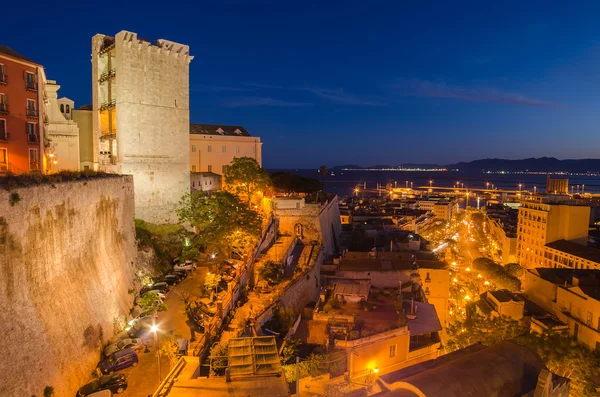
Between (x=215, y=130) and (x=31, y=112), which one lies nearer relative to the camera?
(x=31, y=112)

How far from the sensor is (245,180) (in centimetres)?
2723

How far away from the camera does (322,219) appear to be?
92.1 ft

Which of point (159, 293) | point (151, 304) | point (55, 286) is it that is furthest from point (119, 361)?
point (159, 293)

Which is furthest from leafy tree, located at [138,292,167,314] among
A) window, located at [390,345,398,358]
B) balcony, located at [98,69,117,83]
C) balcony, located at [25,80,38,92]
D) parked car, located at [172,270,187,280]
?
balcony, located at [98,69,117,83]

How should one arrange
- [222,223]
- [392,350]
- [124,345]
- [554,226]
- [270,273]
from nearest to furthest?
[124,345] < [392,350] < [270,273] < [222,223] < [554,226]

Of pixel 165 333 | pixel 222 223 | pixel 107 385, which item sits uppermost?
pixel 222 223

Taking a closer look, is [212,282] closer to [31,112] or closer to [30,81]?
[31,112]

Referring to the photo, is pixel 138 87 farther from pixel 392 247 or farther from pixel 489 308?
pixel 489 308

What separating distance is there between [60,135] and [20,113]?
613 centimetres

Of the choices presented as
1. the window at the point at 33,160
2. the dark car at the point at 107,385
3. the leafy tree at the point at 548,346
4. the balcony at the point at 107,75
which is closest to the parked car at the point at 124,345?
the dark car at the point at 107,385

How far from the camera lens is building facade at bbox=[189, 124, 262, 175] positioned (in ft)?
120

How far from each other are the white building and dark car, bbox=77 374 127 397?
18072 millimetres

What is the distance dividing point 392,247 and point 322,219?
616 centimetres

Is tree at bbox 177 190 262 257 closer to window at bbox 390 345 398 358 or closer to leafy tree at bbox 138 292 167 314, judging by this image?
leafy tree at bbox 138 292 167 314
